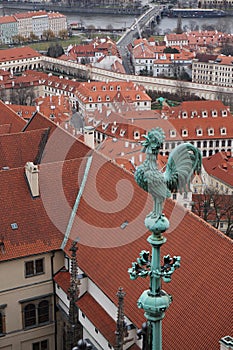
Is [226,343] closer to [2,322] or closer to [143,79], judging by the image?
[2,322]

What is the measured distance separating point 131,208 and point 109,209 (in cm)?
106

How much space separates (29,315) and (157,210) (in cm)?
1828

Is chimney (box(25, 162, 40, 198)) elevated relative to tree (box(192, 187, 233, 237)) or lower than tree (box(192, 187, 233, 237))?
elevated

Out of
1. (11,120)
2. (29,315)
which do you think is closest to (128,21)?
(11,120)

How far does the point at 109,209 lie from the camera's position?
2164cm

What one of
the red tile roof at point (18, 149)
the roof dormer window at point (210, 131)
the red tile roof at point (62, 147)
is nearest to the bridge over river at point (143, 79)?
the roof dormer window at point (210, 131)

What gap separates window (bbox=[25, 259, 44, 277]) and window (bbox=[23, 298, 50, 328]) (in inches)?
44.0

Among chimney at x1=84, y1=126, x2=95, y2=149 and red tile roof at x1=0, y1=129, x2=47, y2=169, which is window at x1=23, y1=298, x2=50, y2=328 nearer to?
red tile roof at x1=0, y1=129, x2=47, y2=169

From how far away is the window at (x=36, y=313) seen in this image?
23203mm

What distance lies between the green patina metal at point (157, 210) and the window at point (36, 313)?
1755cm

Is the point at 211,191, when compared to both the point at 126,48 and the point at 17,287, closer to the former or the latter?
the point at 17,287

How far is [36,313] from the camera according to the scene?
76.9 ft

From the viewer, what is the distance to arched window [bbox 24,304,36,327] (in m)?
23.2

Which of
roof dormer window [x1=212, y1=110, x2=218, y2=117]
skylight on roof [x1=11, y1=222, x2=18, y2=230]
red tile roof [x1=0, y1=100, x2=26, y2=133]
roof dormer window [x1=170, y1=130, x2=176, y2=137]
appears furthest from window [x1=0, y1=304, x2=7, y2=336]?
roof dormer window [x1=212, y1=110, x2=218, y2=117]
